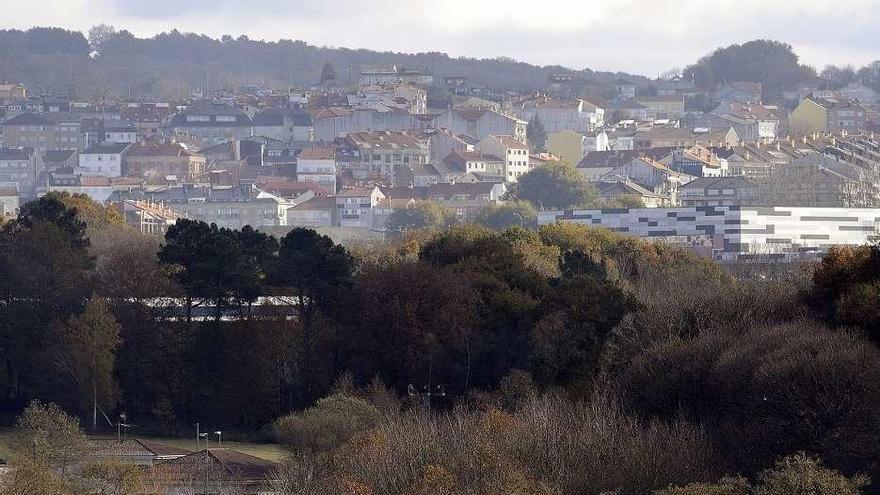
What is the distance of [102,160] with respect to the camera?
116 meters

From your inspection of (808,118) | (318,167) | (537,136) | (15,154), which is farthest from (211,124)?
(808,118)

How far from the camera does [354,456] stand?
90.4 ft

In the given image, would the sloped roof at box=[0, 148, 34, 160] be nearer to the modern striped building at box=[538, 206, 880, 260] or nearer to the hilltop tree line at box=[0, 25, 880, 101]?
the hilltop tree line at box=[0, 25, 880, 101]

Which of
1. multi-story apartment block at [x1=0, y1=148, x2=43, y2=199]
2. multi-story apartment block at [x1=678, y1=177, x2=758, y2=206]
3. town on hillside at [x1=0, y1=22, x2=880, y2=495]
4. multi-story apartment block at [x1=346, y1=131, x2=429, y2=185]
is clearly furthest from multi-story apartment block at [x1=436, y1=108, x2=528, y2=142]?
town on hillside at [x1=0, y1=22, x2=880, y2=495]

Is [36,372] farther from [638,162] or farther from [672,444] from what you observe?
[638,162]

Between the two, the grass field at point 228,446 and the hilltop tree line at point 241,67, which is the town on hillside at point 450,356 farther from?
the hilltop tree line at point 241,67

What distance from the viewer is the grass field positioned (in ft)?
112

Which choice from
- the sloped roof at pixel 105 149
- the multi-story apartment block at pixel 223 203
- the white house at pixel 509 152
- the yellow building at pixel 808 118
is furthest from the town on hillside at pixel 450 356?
the yellow building at pixel 808 118

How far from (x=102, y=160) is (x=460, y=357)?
79.8m

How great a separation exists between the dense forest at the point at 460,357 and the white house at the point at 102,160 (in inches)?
2561

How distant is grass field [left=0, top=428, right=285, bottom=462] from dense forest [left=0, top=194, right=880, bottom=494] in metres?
0.65

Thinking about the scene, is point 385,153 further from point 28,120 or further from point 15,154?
point 28,120

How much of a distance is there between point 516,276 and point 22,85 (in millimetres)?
Answer: 114224

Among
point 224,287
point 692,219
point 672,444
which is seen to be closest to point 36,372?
point 224,287
